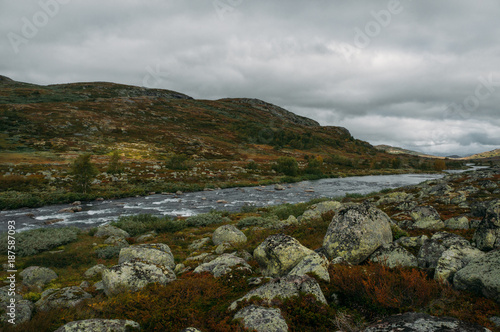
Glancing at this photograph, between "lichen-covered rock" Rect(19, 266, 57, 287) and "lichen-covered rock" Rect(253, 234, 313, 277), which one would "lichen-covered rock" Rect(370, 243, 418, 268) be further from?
"lichen-covered rock" Rect(19, 266, 57, 287)

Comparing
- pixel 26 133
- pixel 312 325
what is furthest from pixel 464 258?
pixel 26 133

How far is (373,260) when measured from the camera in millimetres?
8266

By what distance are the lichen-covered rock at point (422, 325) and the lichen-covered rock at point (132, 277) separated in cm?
664

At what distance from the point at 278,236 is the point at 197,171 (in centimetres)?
5822

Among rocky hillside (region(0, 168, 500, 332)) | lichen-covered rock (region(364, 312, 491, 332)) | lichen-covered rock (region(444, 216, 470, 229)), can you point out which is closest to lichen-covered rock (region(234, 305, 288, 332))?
rocky hillside (region(0, 168, 500, 332))

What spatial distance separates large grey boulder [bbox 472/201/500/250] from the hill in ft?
146

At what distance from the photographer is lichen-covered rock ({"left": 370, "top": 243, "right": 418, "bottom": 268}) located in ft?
24.7

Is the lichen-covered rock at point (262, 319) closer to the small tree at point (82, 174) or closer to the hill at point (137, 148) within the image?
the hill at point (137, 148)

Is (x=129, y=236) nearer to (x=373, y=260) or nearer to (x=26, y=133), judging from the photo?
(x=373, y=260)

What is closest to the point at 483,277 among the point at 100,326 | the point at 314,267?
the point at 314,267

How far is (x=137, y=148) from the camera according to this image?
8631cm

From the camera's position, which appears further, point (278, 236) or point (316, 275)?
point (278, 236)

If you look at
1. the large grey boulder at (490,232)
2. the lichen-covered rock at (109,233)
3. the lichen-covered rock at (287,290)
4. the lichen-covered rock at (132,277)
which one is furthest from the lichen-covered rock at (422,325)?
the lichen-covered rock at (109,233)

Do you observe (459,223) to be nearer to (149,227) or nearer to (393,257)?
(393,257)
